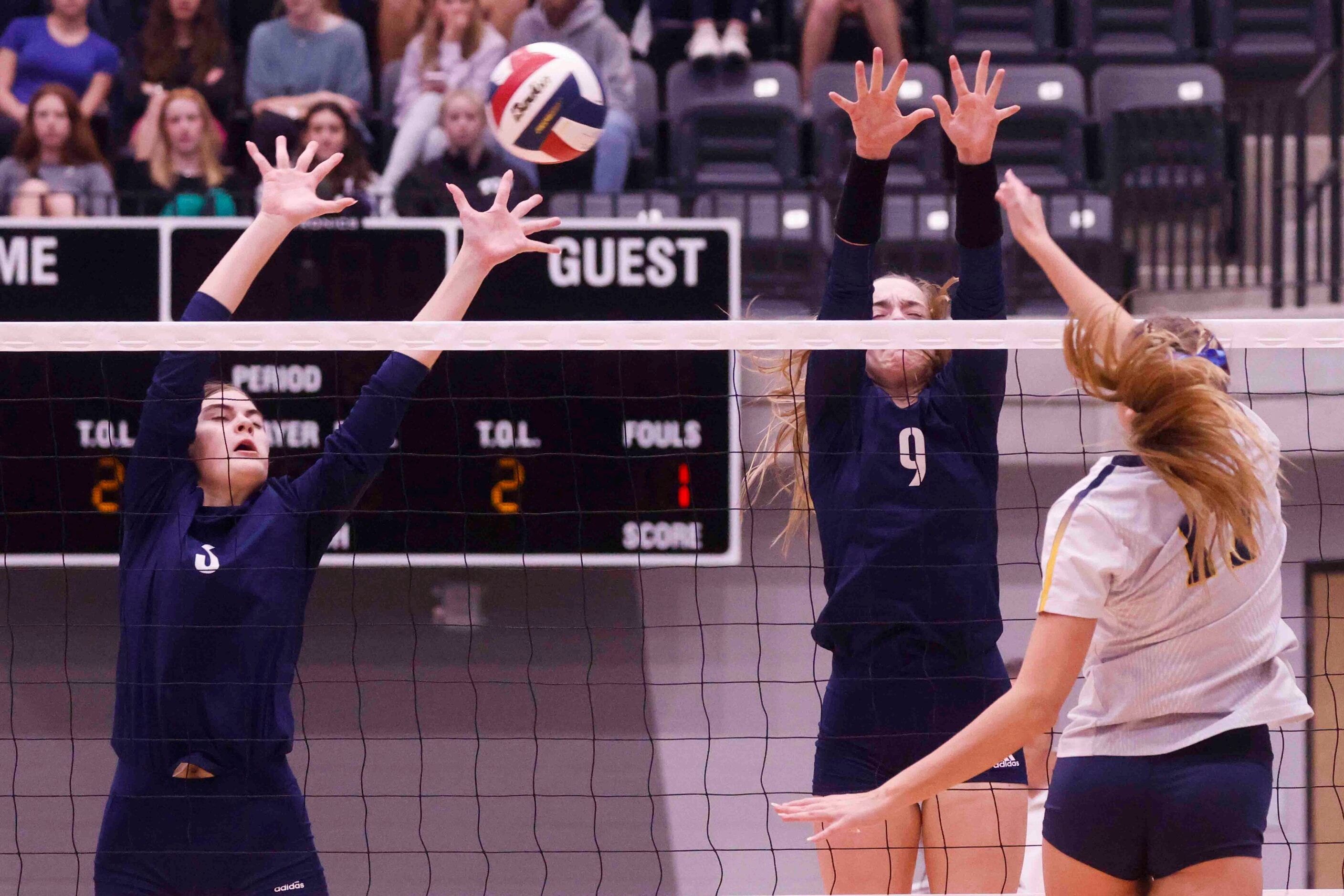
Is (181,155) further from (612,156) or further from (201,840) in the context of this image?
(201,840)

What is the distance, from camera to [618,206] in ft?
21.1

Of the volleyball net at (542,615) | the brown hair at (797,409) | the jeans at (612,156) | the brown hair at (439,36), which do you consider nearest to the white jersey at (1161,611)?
the brown hair at (797,409)

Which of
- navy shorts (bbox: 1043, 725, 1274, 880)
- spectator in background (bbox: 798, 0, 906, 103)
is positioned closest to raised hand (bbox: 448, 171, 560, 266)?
navy shorts (bbox: 1043, 725, 1274, 880)

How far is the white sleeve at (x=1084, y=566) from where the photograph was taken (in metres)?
2.20

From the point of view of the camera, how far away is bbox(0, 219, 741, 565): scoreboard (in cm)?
514

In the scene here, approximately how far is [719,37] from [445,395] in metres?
3.59

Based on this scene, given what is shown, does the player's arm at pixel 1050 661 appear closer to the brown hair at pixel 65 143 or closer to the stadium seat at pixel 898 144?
the stadium seat at pixel 898 144

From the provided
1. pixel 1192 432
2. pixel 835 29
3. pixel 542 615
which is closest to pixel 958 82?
pixel 1192 432

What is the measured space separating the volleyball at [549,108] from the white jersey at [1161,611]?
238 centimetres

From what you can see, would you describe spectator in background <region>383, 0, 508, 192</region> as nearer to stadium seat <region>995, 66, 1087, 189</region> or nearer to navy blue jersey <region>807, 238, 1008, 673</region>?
stadium seat <region>995, 66, 1087, 189</region>

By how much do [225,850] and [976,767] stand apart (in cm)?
147

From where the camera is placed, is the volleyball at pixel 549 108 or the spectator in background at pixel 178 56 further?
the spectator in background at pixel 178 56

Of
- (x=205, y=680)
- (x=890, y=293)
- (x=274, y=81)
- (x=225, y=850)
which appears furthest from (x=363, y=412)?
(x=274, y=81)

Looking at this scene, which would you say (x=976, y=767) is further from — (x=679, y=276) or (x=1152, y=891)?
(x=679, y=276)
